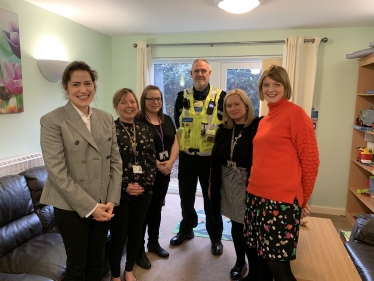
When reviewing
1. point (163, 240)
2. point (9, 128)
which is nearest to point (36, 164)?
point (9, 128)

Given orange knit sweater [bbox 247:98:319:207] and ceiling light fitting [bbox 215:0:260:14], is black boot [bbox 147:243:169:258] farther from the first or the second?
ceiling light fitting [bbox 215:0:260:14]

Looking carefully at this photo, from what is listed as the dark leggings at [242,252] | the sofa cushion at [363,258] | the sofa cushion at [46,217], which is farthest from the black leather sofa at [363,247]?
the sofa cushion at [46,217]

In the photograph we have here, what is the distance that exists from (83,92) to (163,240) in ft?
5.96

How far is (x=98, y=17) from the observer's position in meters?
3.00

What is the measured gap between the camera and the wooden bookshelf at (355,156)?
10.4 feet

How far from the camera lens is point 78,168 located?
1.40m

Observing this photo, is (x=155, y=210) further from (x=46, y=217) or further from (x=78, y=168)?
(x=78, y=168)

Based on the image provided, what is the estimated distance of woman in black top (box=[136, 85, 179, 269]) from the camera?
212 centimetres

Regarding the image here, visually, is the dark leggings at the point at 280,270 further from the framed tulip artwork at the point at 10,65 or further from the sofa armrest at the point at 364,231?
the framed tulip artwork at the point at 10,65

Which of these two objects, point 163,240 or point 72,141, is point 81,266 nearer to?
point 72,141

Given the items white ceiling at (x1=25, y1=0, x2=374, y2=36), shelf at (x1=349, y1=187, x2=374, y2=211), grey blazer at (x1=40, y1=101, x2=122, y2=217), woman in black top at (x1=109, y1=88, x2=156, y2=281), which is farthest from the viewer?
shelf at (x1=349, y1=187, x2=374, y2=211)

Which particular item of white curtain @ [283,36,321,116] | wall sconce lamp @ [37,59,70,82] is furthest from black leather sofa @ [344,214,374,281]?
wall sconce lamp @ [37,59,70,82]

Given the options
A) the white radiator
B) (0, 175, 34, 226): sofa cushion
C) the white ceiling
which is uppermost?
the white ceiling

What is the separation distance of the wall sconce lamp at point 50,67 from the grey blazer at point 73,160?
1493 mm
